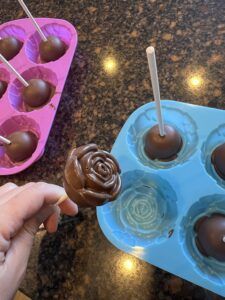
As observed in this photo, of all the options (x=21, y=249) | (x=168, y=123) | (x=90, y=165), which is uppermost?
(x=90, y=165)

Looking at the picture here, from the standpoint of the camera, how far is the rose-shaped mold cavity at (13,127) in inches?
45.6

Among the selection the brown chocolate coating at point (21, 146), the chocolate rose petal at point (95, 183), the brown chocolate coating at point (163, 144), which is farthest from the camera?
the brown chocolate coating at point (21, 146)

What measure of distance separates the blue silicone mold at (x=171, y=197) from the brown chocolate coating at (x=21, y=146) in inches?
13.1

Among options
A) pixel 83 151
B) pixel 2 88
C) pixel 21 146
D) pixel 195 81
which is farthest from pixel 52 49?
pixel 83 151

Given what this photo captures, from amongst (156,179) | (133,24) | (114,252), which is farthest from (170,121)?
(133,24)

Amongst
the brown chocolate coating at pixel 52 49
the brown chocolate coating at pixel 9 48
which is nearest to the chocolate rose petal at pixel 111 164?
the brown chocolate coating at pixel 52 49

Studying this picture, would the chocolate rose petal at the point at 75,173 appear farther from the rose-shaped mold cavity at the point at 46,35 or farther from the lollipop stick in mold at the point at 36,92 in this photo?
the rose-shaped mold cavity at the point at 46,35

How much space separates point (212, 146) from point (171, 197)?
7.7 inches

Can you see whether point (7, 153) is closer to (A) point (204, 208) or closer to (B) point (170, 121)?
(B) point (170, 121)

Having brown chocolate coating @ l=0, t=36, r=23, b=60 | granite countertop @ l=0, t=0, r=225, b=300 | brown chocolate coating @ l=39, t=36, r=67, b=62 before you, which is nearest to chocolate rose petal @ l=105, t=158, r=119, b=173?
granite countertop @ l=0, t=0, r=225, b=300

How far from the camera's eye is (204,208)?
90cm

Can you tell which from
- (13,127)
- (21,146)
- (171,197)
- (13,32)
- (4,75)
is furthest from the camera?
(13,32)

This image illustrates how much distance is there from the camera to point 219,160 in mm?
886

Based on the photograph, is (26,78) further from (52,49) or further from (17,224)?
A: (17,224)
